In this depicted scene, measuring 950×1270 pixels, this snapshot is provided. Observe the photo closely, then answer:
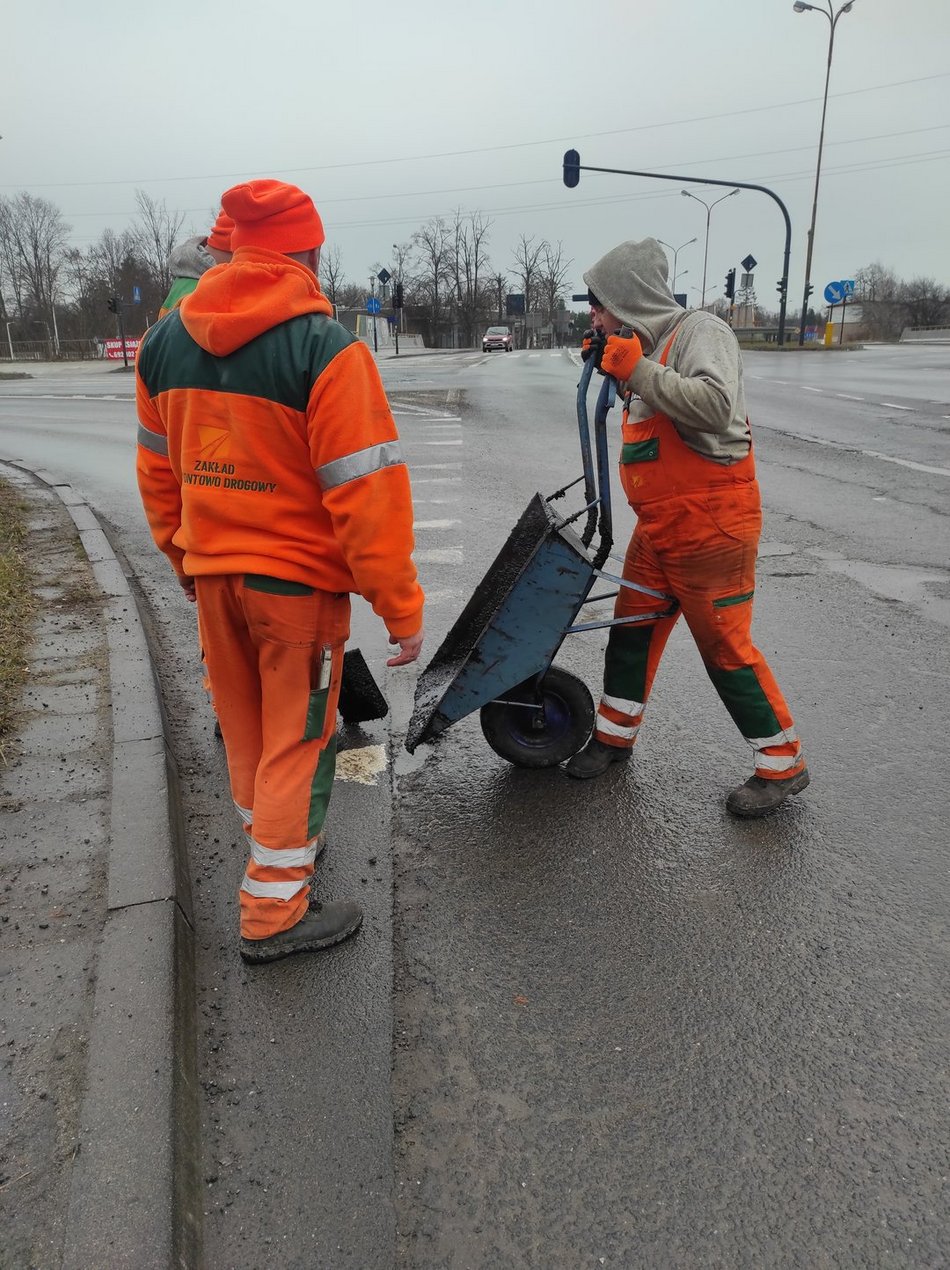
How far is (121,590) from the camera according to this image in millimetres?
5652

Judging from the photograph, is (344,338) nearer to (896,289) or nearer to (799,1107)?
(799,1107)

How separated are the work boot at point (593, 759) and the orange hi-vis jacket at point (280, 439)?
1.34m

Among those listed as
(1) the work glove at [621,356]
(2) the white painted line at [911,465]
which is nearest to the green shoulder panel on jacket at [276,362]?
(1) the work glove at [621,356]

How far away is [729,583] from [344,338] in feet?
5.28

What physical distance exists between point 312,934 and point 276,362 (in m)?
1.55

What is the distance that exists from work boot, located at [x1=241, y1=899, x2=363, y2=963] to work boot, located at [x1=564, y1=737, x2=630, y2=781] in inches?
46.3

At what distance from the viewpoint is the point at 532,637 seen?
3.30 meters

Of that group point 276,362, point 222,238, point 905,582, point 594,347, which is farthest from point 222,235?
point 905,582

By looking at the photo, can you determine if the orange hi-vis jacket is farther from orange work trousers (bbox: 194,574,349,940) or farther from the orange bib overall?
the orange bib overall

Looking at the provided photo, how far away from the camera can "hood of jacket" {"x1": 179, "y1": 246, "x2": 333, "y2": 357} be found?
2.30 m

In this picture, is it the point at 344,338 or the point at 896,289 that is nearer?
the point at 344,338

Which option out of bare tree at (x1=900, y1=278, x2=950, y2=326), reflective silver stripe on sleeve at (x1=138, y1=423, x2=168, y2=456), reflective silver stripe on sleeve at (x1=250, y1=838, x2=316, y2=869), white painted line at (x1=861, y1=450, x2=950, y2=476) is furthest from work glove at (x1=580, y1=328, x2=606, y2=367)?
bare tree at (x1=900, y1=278, x2=950, y2=326)

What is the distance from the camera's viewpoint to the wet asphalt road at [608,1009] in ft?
6.15

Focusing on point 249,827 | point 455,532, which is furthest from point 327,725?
point 455,532
